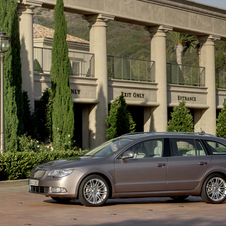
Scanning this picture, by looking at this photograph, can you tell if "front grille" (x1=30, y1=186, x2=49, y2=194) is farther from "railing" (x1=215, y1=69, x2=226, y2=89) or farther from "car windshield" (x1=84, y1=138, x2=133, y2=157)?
"railing" (x1=215, y1=69, x2=226, y2=89)

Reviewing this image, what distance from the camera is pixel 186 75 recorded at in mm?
32406

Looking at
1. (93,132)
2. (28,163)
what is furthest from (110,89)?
(28,163)

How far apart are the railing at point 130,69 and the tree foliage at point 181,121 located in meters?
2.49

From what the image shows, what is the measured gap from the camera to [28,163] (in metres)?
16.0

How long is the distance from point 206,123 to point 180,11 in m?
7.64

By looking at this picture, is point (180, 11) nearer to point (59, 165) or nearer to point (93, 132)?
point (93, 132)

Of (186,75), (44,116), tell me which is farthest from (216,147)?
(186,75)

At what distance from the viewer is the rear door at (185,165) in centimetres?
1094

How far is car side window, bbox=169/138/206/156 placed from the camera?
11234 millimetres

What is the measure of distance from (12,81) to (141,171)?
9918 millimetres

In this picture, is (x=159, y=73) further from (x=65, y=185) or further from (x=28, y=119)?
(x=65, y=185)

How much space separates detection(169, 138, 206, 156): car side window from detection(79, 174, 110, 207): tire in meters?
1.88

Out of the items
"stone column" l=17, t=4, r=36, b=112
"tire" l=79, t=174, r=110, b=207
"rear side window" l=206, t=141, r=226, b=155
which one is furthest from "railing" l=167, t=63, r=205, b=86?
"tire" l=79, t=174, r=110, b=207

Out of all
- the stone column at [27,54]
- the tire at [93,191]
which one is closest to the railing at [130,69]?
the stone column at [27,54]
